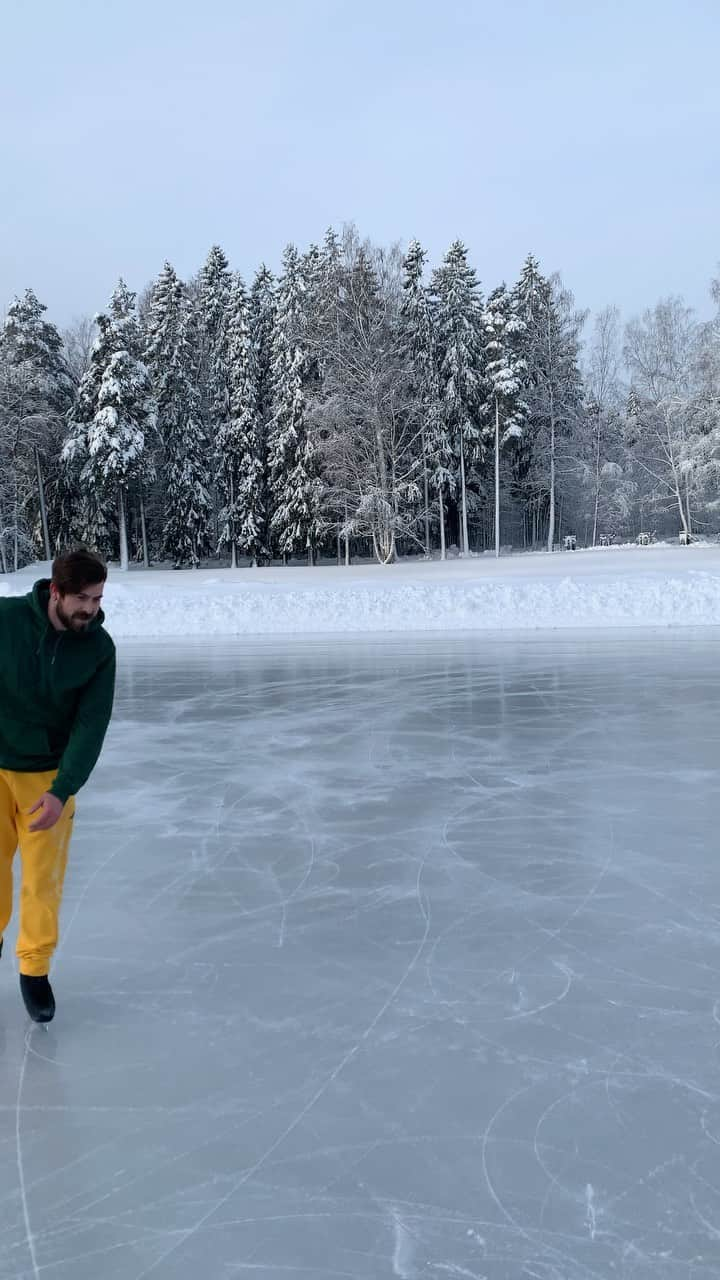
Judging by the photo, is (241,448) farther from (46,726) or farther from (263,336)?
(46,726)

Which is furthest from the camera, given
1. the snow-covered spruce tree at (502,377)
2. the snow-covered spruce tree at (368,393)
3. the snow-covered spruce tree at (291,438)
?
the snow-covered spruce tree at (291,438)

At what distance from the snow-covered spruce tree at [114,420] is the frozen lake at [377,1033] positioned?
35.9 meters

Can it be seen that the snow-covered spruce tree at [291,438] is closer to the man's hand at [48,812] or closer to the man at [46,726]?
the man at [46,726]

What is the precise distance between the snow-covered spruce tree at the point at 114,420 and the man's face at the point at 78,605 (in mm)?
39371

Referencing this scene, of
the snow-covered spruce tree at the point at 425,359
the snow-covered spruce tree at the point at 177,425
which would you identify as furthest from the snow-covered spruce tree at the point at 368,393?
the snow-covered spruce tree at the point at 177,425

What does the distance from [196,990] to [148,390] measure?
42.4 metres

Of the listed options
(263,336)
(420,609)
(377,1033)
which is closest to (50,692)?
(377,1033)

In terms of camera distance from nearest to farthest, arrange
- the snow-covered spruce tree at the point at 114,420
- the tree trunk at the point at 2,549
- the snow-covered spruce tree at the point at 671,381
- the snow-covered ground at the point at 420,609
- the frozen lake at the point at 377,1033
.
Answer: the frozen lake at the point at 377,1033
the snow-covered ground at the point at 420,609
the snow-covered spruce tree at the point at 671,381
the snow-covered spruce tree at the point at 114,420
the tree trunk at the point at 2,549

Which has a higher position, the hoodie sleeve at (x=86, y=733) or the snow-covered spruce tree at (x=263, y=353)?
the snow-covered spruce tree at (x=263, y=353)

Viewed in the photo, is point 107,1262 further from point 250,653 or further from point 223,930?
point 250,653

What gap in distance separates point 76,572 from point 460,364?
1665 inches

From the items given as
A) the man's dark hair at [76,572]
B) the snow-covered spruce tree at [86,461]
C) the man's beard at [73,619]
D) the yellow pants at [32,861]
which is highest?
the snow-covered spruce tree at [86,461]

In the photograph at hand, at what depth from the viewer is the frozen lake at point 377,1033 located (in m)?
2.26

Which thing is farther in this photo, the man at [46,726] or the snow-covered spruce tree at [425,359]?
the snow-covered spruce tree at [425,359]
